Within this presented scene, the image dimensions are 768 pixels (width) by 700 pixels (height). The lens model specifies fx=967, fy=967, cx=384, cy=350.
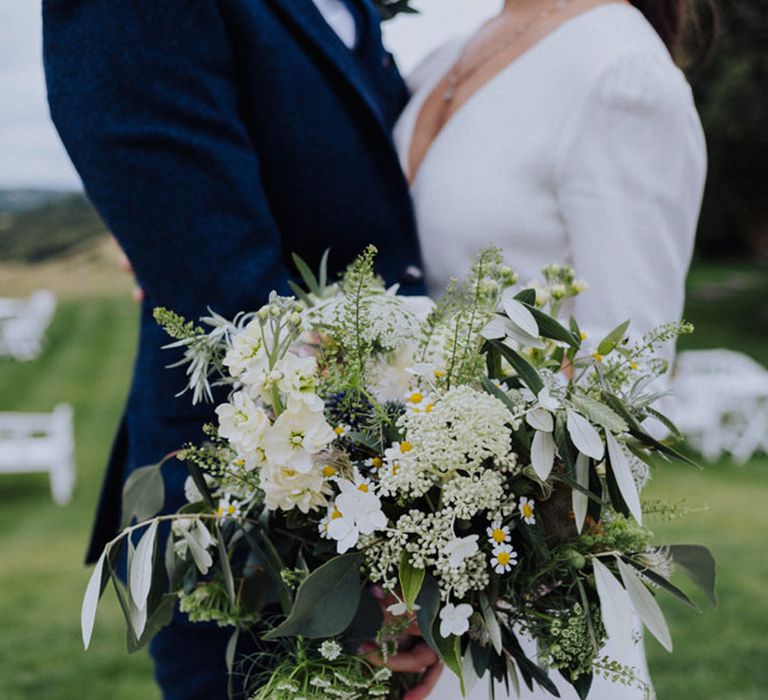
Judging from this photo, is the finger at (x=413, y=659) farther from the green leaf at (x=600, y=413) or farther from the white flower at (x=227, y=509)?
the green leaf at (x=600, y=413)

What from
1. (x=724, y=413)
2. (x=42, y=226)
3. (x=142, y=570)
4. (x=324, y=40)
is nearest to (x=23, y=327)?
(x=42, y=226)

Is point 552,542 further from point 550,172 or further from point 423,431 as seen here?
point 550,172

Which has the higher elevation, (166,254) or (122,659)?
(166,254)

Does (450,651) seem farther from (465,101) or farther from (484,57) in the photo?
(484,57)

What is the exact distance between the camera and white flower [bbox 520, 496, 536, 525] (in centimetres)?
120

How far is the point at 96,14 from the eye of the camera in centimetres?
152

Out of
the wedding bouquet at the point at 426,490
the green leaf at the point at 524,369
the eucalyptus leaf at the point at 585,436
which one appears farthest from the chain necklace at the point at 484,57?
the eucalyptus leaf at the point at 585,436

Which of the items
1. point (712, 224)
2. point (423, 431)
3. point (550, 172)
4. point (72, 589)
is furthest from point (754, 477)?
point (712, 224)

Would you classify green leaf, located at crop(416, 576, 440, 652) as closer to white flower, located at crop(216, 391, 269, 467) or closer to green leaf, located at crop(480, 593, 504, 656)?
green leaf, located at crop(480, 593, 504, 656)

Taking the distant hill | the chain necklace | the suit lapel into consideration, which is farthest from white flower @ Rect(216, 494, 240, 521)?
the distant hill

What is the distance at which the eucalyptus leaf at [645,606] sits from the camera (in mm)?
1181

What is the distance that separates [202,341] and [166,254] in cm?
34

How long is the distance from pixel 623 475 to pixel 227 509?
525 millimetres

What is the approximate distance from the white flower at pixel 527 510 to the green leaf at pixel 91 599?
1.76ft
